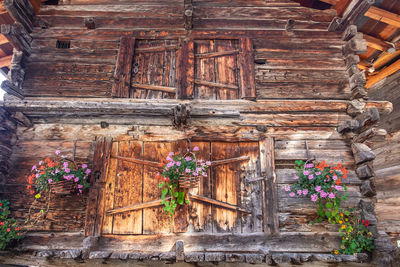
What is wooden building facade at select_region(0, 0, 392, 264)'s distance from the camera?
4.66 meters

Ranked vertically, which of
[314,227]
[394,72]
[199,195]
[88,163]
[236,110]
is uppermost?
[394,72]

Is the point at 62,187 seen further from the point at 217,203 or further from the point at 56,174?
the point at 217,203

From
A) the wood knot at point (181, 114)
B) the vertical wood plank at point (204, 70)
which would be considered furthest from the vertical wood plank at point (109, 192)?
the vertical wood plank at point (204, 70)

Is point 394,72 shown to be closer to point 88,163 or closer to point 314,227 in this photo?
point 314,227

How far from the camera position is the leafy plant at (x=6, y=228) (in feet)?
14.3

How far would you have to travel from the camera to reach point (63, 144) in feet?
17.0

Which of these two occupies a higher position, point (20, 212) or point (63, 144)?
point (63, 144)

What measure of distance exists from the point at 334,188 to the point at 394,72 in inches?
187

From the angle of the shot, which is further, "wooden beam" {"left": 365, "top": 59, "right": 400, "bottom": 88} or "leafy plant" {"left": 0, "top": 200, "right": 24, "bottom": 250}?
"wooden beam" {"left": 365, "top": 59, "right": 400, "bottom": 88}

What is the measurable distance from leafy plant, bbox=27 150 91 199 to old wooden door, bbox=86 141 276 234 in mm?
406

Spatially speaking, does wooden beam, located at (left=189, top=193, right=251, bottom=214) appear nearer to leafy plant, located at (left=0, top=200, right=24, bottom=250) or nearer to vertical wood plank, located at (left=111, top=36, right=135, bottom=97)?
vertical wood plank, located at (left=111, top=36, right=135, bottom=97)

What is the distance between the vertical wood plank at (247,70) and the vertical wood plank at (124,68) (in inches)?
89.3

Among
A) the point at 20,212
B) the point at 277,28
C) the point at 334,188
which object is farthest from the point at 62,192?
the point at 277,28

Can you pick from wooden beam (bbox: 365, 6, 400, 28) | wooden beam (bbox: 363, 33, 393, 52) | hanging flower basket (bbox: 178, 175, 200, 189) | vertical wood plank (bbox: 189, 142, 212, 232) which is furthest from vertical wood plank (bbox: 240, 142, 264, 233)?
wooden beam (bbox: 363, 33, 393, 52)
